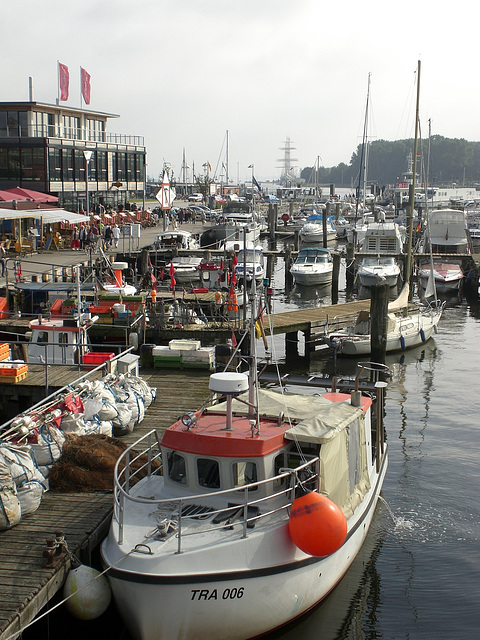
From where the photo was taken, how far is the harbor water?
13000mm

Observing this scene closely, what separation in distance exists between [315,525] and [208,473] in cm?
214

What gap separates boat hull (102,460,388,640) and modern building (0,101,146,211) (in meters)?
38.3

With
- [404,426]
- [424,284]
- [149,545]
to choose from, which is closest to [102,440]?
[149,545]

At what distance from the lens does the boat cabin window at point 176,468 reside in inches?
485

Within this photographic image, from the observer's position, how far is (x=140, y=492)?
1265 cm

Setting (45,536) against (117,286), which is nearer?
(45,536)

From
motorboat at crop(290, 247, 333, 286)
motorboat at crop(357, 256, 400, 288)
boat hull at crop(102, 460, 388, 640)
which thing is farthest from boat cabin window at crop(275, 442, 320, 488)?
motorboat at crop(290, 247, 333, 286)

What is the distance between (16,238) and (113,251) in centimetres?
596

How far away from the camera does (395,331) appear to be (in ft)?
106

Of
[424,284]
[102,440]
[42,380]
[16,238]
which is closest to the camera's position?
[102,440]

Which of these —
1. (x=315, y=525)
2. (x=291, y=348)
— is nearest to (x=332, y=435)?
(x=315, y=525)

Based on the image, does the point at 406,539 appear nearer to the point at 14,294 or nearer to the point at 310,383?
the point at 310,383

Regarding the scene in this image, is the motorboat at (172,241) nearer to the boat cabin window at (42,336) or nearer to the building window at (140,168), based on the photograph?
the building window at (140,168)

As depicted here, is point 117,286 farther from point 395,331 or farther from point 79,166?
point 79,166
